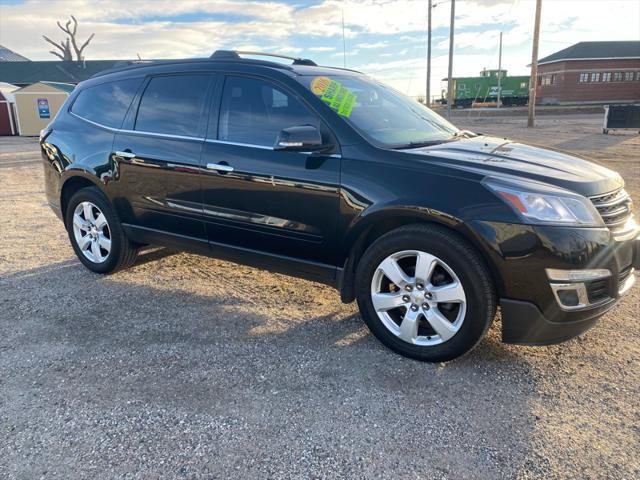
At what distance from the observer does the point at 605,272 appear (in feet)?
9.16

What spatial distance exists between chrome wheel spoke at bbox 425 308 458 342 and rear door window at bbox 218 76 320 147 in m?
1.47

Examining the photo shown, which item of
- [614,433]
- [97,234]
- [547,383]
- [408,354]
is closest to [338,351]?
[408,354]

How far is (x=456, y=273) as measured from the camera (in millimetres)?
2895

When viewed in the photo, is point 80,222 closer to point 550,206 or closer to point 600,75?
point 550,206

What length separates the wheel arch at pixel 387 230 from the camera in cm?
286

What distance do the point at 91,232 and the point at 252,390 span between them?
276 cm

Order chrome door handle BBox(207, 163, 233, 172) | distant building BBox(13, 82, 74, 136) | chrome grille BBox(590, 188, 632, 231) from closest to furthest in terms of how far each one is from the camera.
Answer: chrome grille BBox(590, 188, 632, 231)
chrome door handle BBox(207, 163, 233, 172)
distant building BBox(13, 82, 74, 136)

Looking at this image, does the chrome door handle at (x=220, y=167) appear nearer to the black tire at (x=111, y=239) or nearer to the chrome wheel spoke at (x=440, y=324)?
the black tire at (x=111, y=239)

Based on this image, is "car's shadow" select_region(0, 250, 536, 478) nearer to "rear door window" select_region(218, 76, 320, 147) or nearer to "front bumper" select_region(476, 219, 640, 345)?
"front bumper" select_region(476, 219, 640, 345)

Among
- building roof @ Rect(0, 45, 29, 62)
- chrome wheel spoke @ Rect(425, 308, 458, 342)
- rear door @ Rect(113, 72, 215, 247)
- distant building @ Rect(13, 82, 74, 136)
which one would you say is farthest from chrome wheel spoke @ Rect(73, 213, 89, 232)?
building roof @ Rect(0, 45, 29, 62)

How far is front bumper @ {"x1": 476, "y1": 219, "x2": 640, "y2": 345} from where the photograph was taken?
2.70m

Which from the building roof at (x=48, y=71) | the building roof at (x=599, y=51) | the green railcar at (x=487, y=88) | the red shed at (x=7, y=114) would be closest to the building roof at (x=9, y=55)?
the building roof at (x=48, y=71)

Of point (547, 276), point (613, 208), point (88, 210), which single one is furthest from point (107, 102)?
point (613, 208)

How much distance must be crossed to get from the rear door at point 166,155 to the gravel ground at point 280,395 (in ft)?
2.21
